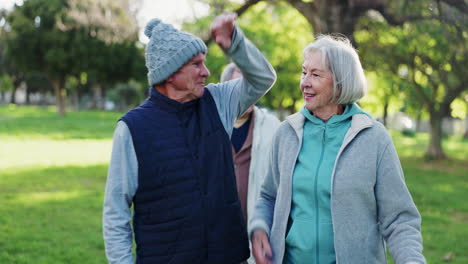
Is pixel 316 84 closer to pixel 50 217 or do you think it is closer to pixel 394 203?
pixel 394 203

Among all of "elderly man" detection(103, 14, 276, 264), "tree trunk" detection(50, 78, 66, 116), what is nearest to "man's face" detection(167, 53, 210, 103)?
"elderly man" detection(103, 14, 276, 264)

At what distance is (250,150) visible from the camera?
4598mm

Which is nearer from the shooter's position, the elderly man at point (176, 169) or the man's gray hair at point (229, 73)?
the elderly man at point (176, 169)

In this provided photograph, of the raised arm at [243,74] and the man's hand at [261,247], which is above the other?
the raised arm at [243,74]

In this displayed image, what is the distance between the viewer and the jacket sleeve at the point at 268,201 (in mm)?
2939

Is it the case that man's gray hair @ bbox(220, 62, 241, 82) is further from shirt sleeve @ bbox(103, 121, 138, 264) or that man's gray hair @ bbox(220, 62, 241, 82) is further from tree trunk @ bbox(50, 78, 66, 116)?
tree trunk @ bbox(50, 78, 66, 116)

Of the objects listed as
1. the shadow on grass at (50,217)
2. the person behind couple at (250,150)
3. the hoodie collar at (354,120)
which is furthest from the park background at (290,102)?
the hoodie collar at (354,120)

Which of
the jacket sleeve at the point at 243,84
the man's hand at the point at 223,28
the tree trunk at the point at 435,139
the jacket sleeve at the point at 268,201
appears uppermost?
the man's hand at the point at 223,28

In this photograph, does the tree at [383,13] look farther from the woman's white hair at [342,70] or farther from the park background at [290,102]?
the woman's white hair at [342,70]

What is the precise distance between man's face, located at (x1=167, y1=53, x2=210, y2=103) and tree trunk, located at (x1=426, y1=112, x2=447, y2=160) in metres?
20.8

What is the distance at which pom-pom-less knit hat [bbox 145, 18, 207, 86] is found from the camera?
9.13 feet

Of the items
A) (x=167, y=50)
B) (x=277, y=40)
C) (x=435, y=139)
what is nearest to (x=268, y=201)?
(x=167, y=50)

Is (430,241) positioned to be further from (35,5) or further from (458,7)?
(35,5)

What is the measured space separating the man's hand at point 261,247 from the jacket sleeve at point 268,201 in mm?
30
